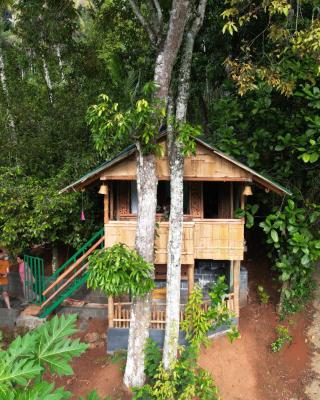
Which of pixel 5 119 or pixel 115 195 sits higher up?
pixel 5 119

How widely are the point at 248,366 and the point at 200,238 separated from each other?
329 centimetres

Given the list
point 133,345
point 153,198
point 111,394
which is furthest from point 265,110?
point 111,394

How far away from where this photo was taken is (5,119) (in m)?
11.9

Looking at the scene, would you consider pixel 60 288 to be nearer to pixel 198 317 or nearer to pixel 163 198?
pixel 163 198

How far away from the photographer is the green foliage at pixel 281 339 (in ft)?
28.6

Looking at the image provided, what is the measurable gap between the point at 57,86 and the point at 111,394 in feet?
36.8

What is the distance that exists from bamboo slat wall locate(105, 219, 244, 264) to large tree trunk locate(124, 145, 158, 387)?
0.99 metres

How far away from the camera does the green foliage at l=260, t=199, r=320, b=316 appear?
785 cm

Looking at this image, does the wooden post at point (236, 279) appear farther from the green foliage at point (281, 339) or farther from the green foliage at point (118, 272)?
the green foliage at point (118, 272)

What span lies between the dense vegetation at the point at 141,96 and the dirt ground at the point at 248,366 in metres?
0.99

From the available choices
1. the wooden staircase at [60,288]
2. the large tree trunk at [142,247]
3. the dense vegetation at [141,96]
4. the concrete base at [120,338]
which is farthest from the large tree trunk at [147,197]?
the wooden staircase at [60,288]

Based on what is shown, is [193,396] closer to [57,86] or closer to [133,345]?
[133,345]

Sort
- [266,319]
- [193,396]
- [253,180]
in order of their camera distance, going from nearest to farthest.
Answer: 1. [193,396]
2. [253,180]
3. [266,319]

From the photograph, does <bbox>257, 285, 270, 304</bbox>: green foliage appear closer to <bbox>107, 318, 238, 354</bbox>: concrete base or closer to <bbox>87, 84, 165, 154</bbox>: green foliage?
<bbox>107, 318, 238, 354</bbox>: concrete base
